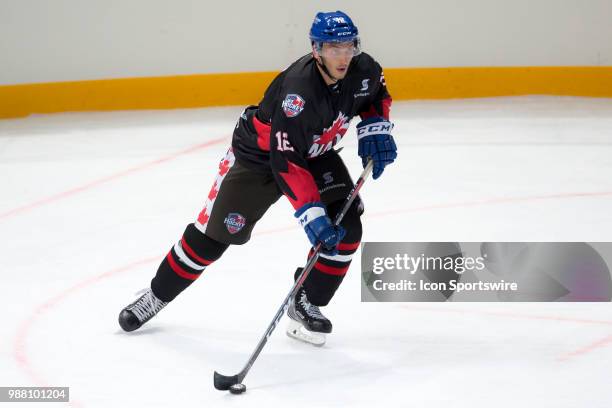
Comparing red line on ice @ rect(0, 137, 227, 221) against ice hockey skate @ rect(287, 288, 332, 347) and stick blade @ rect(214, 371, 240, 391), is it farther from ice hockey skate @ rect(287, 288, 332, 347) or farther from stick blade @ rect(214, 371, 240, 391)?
stick blade @ rect(214, 371, 240, 391)

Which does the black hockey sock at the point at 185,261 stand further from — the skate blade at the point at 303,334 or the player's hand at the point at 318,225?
the player's hand at the point at 318,225

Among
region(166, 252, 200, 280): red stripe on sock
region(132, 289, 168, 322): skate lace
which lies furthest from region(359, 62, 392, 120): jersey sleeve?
region(132, 289, 168, 322): skate lace

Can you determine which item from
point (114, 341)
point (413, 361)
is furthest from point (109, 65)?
point (413, 361)

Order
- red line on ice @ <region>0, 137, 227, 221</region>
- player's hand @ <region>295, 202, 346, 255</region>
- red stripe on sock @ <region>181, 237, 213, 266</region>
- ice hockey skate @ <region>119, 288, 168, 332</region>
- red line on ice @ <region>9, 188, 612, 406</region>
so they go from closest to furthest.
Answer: player's hand @ <region>295, 202, 346, 255</region>, red line on ice @ <region>9, 188, 612, 406</region>, red stripe on sock @ <region>181, 237, 213, 266</region>, ice hockey skate @ <region>119, 288, 168, 332</region>, red line on ice @ <region>0, 137, 227, 221</region>

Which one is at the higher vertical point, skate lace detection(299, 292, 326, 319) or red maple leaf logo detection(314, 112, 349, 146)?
red maple leaf logo detection(314, 112, 349, 146)

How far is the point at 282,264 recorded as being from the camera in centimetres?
394

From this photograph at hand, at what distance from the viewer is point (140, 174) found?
5.32 m

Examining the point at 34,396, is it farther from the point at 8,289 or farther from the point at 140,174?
the point at 140,174

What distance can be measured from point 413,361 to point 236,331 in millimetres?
644

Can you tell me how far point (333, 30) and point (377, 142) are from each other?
1.56ft

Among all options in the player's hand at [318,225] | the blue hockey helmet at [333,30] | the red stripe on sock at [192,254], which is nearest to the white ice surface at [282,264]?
the red stripe on sock at [192,254]

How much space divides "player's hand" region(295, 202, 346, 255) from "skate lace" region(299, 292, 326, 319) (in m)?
0.46

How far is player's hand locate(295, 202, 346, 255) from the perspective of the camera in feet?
9.12

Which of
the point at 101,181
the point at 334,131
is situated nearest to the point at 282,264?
the point at 334,131
